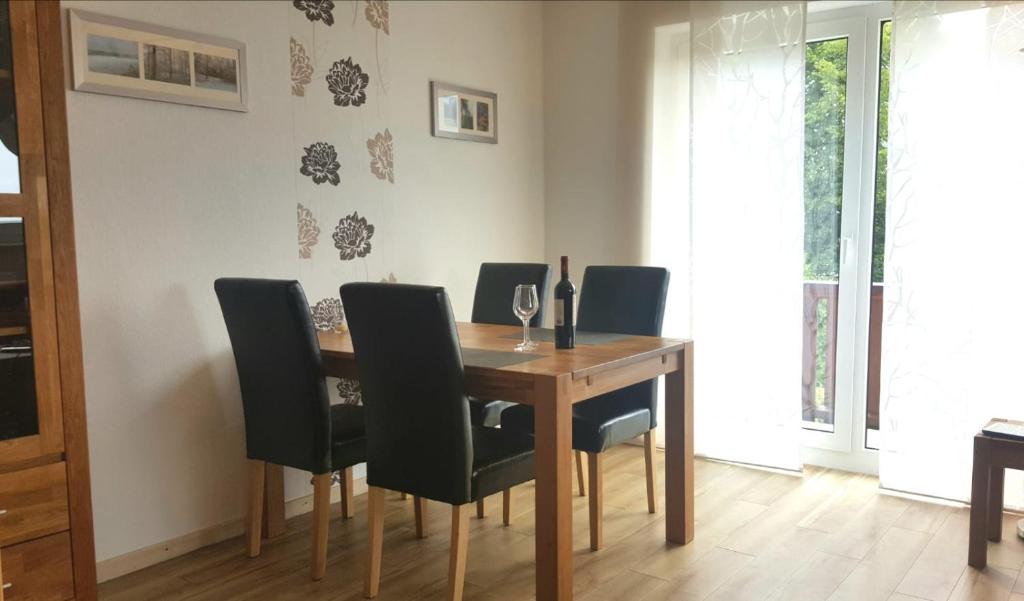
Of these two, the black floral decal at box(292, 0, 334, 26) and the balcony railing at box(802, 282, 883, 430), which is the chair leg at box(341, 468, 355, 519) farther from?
the balcony railing at box(802, 282, 883, 430)

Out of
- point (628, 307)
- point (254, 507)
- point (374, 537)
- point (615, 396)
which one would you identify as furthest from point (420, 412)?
point (628, 307)

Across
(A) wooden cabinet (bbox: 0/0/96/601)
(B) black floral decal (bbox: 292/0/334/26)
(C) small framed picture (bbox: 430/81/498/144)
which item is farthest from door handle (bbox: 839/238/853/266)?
(A) wooden cabinet (bbox: 0/0/96/601)

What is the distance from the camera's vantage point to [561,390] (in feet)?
7.57

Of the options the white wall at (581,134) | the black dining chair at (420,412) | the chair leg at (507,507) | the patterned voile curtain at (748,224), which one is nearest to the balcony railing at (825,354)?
the patterned voile curtain at (748,224)

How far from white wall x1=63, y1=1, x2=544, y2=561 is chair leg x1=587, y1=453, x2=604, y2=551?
49.1 inches

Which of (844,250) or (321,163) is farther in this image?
(844,250)

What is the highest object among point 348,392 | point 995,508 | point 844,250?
point 844,250

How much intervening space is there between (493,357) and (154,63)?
1540 mm

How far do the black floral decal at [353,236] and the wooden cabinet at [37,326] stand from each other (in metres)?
1.39

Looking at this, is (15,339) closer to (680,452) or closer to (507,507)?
(507,507)

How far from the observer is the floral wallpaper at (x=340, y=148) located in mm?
3303

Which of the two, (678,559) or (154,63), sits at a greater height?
(154,63)

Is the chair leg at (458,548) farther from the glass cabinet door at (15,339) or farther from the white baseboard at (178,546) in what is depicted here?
the glass cabinet door at (15,339)

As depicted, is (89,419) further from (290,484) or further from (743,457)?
(743,457)
